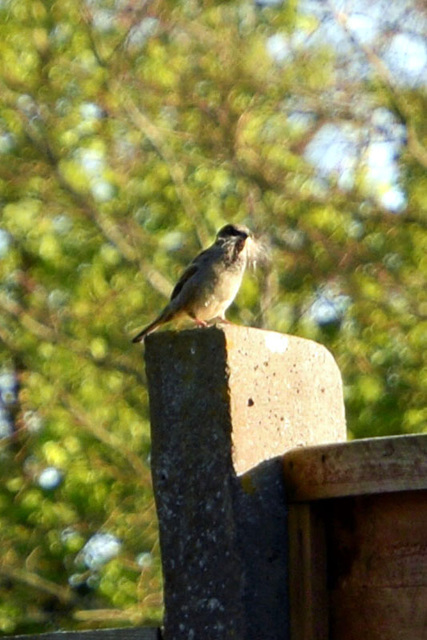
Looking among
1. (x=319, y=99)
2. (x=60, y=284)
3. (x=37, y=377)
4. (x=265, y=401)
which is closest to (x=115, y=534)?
(x=37, y=377)

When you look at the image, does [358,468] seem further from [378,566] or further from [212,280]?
[212,280]

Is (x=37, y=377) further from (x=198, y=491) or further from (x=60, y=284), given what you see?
(x=198, y=491)

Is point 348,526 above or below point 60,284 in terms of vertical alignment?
below

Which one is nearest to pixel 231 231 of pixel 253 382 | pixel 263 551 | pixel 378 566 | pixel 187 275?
pixel 187 275

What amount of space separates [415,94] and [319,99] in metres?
0.64

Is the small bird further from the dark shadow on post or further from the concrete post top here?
the dark shadow on post

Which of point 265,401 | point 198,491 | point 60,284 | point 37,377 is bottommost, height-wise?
point 198,491

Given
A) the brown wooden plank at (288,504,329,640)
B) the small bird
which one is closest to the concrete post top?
the brown wooden plank at (288,504,329,640)

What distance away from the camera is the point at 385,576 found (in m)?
1.94

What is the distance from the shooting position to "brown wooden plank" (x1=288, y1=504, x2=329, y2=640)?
202cm

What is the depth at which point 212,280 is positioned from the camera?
562cm

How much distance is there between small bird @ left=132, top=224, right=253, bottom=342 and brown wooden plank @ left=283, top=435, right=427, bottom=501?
3.52 meters

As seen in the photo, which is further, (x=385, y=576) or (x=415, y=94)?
(x=415, y=94)

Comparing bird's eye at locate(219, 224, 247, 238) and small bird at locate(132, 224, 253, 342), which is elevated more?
bird's eye at locate(219, 224, 247, 238)
